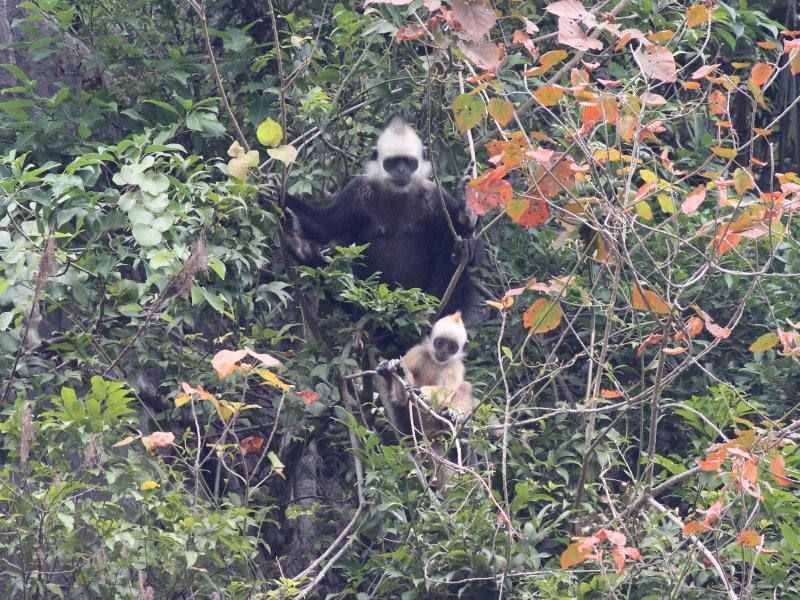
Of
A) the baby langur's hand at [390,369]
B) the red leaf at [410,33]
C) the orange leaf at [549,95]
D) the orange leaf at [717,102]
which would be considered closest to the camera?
the orange leaf at [549,95]

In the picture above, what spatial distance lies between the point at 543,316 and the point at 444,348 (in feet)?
4.63

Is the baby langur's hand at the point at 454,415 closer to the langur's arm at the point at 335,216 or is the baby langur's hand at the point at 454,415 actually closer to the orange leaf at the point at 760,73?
the langur's arm at the point at 335,216

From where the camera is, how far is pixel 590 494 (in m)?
4.28

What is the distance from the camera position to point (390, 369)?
4.57m

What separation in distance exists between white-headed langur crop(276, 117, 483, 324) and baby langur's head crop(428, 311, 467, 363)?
1.41ft

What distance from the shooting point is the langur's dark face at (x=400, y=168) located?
18.8 ft

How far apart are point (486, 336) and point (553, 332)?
0.32 m

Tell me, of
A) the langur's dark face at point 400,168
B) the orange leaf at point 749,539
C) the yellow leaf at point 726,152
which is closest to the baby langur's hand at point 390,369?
the langur's dark face at point 400,168

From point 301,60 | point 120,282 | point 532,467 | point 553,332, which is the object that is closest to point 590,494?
point 532,467

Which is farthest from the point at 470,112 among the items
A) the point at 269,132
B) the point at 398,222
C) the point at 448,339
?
the point at 398,222

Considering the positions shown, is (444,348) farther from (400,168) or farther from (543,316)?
(543,316)

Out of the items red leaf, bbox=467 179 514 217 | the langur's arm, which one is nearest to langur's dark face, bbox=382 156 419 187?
the langur's arm

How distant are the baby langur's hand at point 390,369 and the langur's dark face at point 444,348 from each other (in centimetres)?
50

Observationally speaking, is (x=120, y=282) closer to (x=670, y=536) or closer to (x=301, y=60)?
(x=301, y=60)
